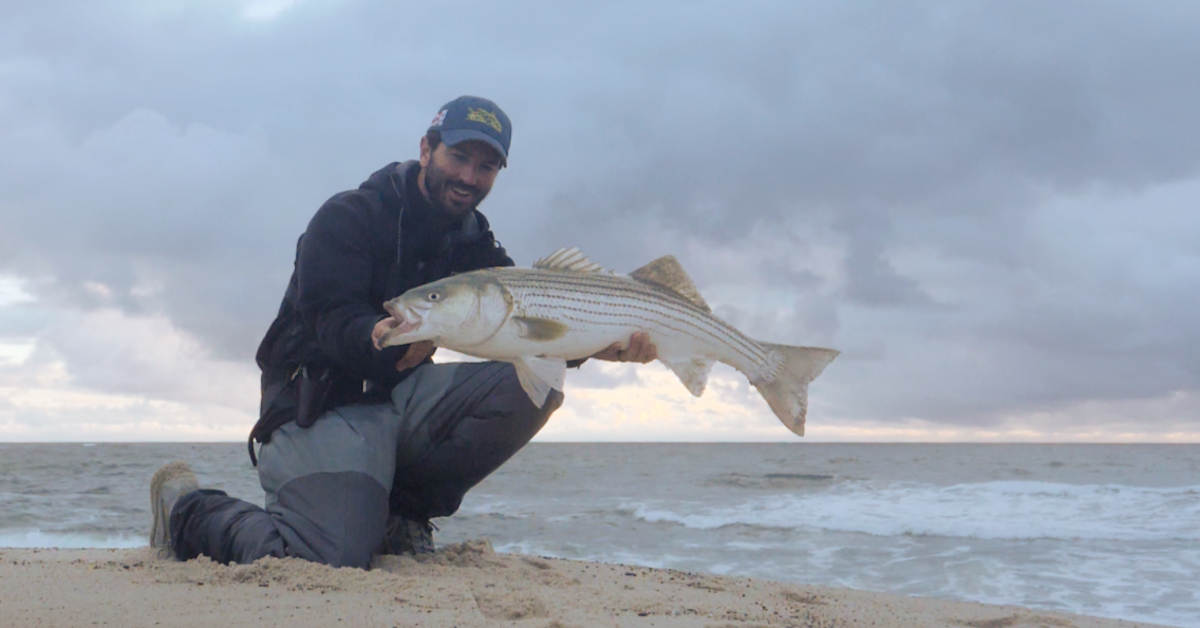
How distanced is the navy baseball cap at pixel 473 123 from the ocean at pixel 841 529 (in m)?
4.57

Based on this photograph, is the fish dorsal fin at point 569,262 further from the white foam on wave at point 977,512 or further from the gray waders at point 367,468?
the white foam on wave at point 977,512

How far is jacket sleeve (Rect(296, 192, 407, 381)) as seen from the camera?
3492 mm

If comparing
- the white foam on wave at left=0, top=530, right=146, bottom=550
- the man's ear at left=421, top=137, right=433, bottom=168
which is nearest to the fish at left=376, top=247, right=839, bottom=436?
the man's ear at left=421, top=137, right=433, bottom=168

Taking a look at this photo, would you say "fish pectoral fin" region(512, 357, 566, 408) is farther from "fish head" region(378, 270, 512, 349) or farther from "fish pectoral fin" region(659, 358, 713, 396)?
"fish pectoral fin" region(659, 358, 713, 396)

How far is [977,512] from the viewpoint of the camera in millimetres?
13000

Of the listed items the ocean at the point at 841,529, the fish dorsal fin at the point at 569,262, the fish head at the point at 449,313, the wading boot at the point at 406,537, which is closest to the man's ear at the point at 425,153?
the fish dorsal fin at the point at 569,262

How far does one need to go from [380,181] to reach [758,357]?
6.66ft

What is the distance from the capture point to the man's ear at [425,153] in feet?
13.6

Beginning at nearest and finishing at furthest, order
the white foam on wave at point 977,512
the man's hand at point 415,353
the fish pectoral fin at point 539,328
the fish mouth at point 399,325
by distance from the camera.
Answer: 1. the fish mouth at point 399,325
2. the fish pectoral fin at point 539,328
3. the man's hand at point 415,353
4. the white foam on wave at point 977,512

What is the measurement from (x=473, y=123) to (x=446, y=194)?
14.7 inches

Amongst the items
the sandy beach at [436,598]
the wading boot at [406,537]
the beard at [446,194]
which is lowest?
the sandy beach at [436,598]

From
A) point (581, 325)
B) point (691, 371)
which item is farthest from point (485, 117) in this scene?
point (691, 371)

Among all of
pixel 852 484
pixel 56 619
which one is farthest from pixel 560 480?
pixel 56 619

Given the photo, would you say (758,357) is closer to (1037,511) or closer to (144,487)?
(1037,511)
